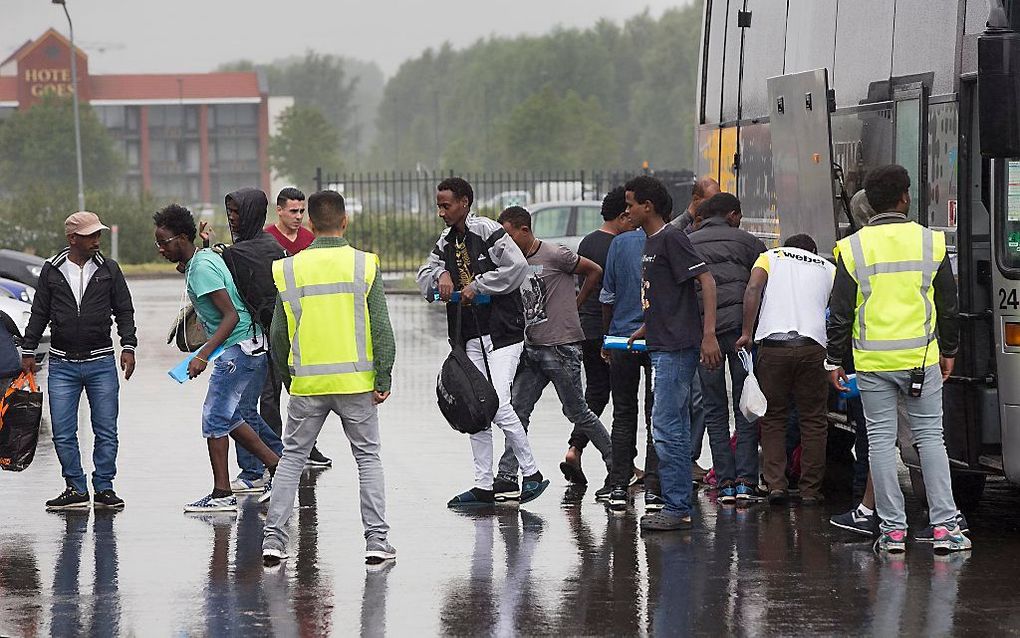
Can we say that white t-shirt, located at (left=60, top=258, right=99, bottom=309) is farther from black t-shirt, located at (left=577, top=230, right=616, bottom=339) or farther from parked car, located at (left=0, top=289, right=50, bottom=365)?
parked car, located at (left=0, top=289, right=50, bottom=365)

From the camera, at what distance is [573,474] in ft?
34.2

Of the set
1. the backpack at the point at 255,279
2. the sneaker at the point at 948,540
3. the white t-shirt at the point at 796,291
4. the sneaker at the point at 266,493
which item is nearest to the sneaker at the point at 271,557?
the sneaker at the point at 266,493

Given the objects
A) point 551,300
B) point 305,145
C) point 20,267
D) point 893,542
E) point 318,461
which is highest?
point 305,145

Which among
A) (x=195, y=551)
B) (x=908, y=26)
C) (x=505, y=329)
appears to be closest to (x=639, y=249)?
Answer: (x=505, y=329)

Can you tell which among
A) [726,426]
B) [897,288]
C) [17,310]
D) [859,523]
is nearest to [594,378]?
[726,426]

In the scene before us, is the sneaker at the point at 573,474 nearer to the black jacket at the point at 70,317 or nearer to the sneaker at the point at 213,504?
the sneaker at the point at 213,504

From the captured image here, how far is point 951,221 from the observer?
8266 mm

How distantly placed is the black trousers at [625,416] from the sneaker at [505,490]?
0.58m

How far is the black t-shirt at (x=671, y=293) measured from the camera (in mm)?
8539

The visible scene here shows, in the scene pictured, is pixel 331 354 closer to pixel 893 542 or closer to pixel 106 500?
pixel 106 500

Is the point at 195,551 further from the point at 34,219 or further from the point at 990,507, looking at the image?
the point at 34,219

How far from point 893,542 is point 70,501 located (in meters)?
4.71

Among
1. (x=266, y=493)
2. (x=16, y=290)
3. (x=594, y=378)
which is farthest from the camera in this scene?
(x=16, y=290)

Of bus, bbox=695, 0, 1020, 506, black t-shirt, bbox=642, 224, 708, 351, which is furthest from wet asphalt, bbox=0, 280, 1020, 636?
black t-shirt, bbox=642, 224, 708, 351
